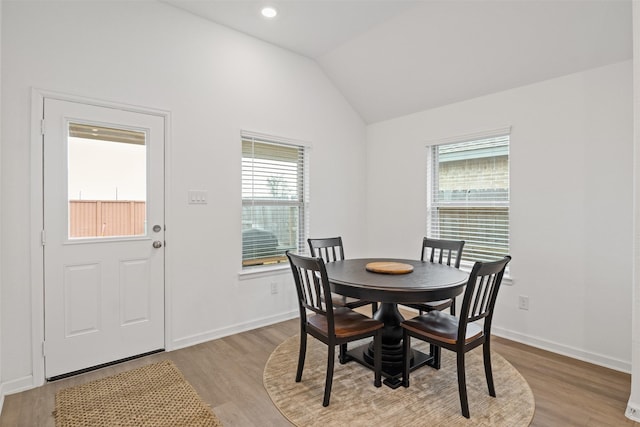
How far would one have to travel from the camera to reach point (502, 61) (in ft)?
10.3

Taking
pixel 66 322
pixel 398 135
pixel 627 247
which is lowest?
pixel 66 322

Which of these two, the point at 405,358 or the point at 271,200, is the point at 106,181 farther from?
the point at 405,358

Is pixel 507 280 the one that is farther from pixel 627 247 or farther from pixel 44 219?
pixel 44 219

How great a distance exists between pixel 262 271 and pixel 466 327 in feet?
7.10

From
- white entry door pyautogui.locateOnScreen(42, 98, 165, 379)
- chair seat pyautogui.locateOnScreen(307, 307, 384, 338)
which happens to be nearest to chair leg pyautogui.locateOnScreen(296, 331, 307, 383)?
chair seat pyautogui.locateOnScreen(307, 307, 384, 338)

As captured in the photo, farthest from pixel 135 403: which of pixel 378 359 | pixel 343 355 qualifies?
pixel 378 359

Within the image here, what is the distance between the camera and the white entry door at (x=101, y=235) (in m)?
2.51

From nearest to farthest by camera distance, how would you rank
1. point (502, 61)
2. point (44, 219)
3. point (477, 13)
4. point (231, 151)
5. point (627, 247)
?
point (44, 219) → point (627, 247) → point (477, 13) → point (502, 61) → point (231, 151)

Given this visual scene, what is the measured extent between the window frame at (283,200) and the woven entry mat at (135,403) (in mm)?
1271

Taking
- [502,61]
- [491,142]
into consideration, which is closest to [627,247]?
[491,142]

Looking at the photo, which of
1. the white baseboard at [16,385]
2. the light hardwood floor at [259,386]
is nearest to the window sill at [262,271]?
the light hardwood floor at [259,386]

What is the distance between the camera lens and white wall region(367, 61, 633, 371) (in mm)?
2688

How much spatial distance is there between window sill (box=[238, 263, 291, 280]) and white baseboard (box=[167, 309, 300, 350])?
455 mm

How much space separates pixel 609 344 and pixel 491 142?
6.54 feet
